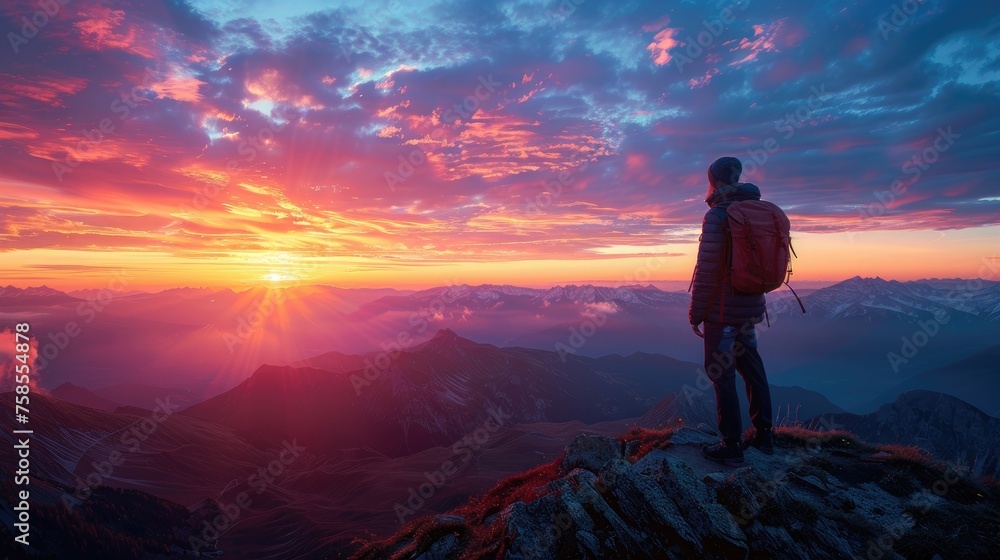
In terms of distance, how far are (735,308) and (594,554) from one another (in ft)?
18.0

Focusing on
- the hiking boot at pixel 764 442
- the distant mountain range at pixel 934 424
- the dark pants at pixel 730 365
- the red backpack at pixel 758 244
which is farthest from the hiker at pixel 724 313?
the distant mountain range at pixel 934 424

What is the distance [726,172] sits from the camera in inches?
352

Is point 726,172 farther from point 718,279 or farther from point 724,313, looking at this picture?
point 724,313

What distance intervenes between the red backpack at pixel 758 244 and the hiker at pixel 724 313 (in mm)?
331

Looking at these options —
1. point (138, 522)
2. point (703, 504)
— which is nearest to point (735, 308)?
point (703, 504)

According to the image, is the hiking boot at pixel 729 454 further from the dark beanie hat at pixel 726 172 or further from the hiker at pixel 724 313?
the dark beanie hat at pixel 726 172

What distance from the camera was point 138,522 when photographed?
72.2 metres

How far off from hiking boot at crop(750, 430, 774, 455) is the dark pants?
1009mm

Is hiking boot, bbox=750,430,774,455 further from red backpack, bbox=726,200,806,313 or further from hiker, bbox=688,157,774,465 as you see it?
red backpack, bbox=726,200,806,313

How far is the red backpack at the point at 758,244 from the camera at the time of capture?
26.2ft

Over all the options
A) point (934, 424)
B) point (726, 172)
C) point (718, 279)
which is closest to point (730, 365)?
point (718, 279)

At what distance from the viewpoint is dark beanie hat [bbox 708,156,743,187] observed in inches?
352

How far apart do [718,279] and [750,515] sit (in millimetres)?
4274

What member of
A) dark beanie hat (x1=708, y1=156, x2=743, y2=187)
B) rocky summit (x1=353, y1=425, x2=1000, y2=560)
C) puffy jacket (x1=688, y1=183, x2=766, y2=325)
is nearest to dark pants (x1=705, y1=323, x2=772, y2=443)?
puffy jacket (x1=688, y1=183, x2=766, y2=325)
